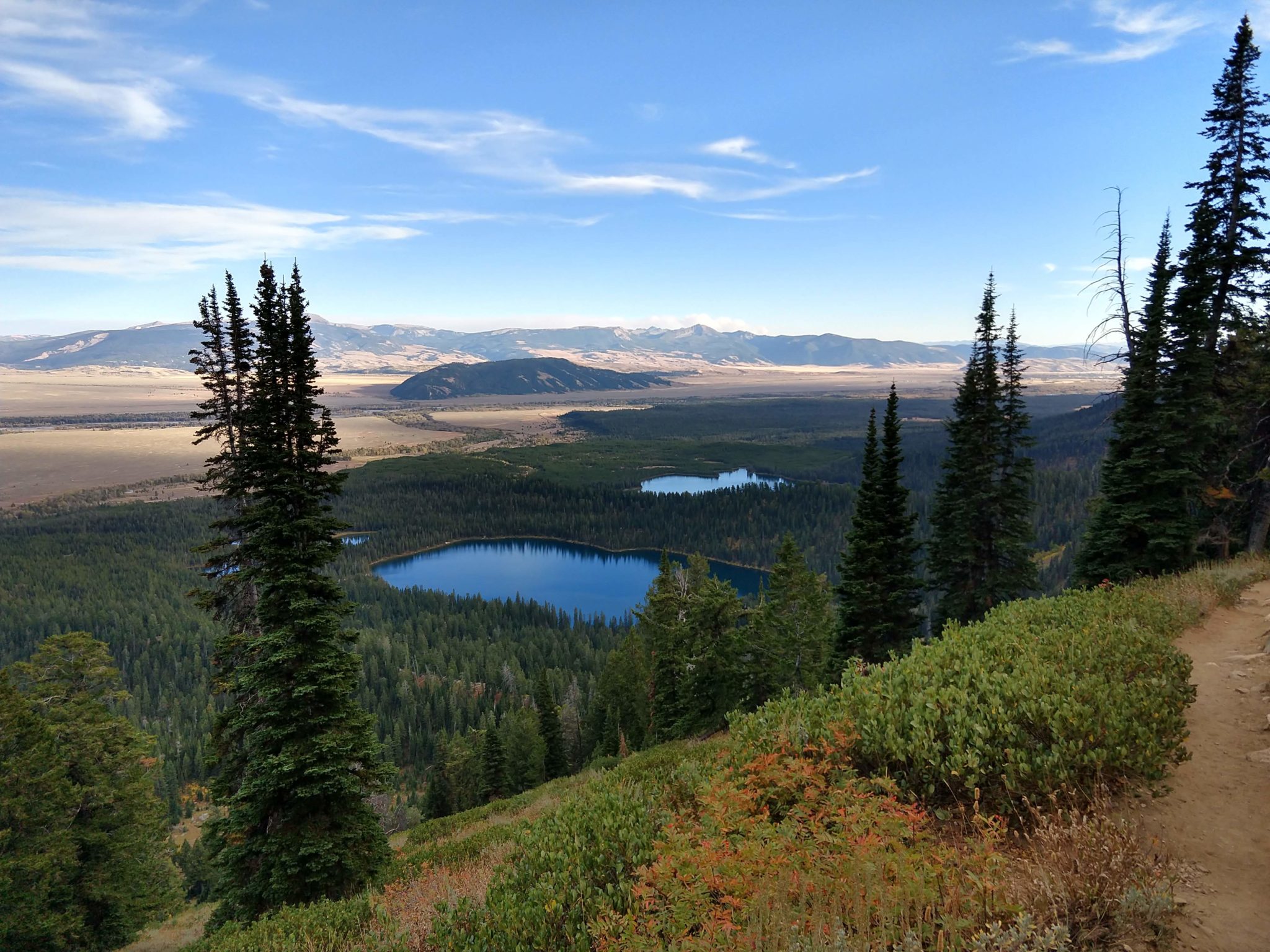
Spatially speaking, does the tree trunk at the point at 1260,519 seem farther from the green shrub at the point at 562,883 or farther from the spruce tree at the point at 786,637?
the green shrub at the point at 562,883

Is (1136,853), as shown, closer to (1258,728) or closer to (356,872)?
(1258,728)

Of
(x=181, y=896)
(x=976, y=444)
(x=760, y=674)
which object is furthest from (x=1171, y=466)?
(x=181, y=896)

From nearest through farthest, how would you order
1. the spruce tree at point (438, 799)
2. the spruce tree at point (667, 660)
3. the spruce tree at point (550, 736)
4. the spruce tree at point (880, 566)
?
the spruce tree at point (880, 566) < the spruce tree at point (667, 660) < the spruce tree at point (550, 736) < the spruce tree at point (438, 799)

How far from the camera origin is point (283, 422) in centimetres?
2000

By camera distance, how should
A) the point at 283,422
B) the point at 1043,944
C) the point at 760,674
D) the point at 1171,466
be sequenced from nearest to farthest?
the point at 1043,944 → the point at 283,422 → the point at 1171,466 → the point at 760,674

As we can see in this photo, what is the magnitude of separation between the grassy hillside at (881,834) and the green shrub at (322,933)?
6 cm

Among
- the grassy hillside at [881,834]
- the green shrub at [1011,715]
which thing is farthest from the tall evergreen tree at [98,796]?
the green shrub at [1011,715]

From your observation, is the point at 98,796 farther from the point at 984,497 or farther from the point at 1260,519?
the point at 1260,519

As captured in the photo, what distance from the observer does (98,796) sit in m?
26.3

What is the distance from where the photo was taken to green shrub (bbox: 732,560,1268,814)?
7.86 meters

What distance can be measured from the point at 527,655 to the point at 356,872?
110 m

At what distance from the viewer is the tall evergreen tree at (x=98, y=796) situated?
2542 centimetres

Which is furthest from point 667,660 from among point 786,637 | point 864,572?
point 864,572

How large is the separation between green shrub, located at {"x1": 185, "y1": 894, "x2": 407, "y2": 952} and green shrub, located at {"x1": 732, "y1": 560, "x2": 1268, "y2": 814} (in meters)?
6.47
